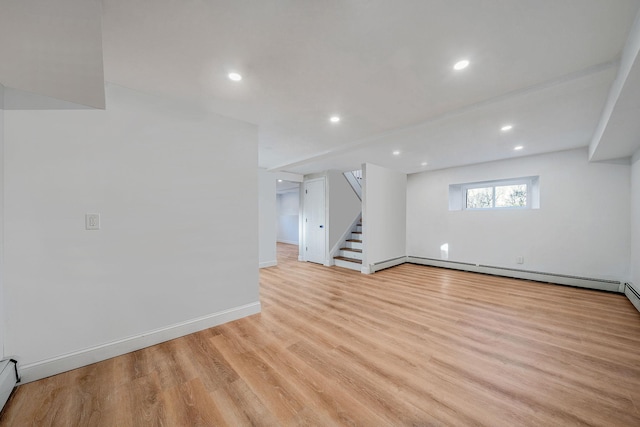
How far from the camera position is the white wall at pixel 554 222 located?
3.68m

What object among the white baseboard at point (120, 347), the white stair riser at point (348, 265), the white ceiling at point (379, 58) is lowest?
the white stair riser at point (348, 265)

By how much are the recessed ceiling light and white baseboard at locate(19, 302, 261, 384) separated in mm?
3171

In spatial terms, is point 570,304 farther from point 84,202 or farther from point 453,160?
point 84,202

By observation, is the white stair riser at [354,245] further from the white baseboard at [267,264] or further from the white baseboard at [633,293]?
the white baseboard at [633,293]

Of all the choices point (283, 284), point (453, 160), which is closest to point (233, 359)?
point (283, 284)

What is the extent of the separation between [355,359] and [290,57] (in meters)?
2.45

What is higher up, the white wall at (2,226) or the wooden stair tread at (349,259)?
the white wall at (2,226)

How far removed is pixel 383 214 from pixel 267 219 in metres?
2.70

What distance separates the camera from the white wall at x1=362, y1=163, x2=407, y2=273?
4820mm

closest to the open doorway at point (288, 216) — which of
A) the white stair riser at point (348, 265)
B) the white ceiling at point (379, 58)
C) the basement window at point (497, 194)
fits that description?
the white stair riser at point (348, 265)

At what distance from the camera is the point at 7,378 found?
151 centimetres

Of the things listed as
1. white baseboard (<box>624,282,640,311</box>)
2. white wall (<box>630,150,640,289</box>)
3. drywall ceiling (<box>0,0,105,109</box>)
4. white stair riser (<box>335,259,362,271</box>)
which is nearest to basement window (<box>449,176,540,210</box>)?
white wall (<box>630,150,640,289</box>)

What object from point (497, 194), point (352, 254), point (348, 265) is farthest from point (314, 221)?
point (497, 194)

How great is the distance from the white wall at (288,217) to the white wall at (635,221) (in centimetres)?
869
